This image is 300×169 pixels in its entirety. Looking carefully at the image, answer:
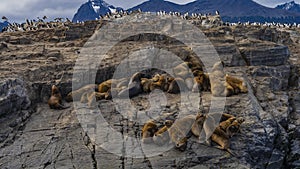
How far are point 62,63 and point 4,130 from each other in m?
4.42

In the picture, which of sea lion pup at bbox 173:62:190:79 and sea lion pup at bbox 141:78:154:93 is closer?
→ sea lion pup at bbox 141:78:154:93

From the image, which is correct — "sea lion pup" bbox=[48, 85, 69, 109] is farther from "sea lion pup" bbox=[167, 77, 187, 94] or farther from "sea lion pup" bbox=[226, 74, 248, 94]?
"sea lion pup" bbox=[226, 74, 248, 94]

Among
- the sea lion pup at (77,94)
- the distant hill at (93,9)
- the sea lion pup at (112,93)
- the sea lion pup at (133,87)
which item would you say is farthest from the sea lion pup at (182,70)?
the distant hill at (93,9)

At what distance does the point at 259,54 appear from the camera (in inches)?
623

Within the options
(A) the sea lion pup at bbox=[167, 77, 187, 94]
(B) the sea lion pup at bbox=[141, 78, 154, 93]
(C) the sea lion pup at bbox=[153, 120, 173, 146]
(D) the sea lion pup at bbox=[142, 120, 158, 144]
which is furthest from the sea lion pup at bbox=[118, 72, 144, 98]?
(C) the sea lion pup at bbox=[153, 120, 173, 146]

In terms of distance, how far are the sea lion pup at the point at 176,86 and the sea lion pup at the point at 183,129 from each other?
2352 millimetres

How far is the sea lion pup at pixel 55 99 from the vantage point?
11.4 metres

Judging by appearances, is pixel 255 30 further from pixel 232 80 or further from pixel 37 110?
pixel 37 110

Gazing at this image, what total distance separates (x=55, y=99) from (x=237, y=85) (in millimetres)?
5966

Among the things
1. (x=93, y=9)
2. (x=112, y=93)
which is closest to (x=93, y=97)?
(x=112, y=93)

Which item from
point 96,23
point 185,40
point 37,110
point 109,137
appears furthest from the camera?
point 96,23

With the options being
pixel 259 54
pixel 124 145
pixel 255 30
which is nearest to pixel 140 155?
pixel 124 145

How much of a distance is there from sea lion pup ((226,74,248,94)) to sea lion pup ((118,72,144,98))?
2.97m

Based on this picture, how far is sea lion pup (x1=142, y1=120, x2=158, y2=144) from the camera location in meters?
9.30
